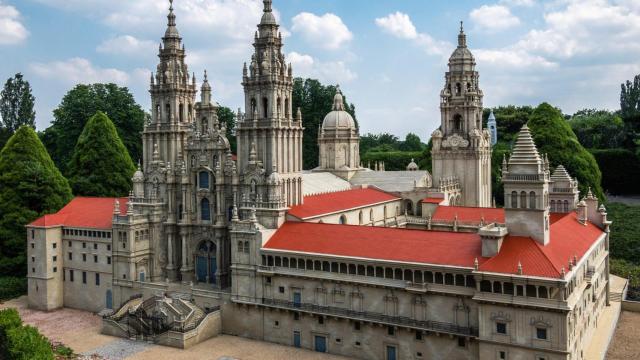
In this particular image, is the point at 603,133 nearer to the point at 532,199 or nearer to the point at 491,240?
the point at 532,199

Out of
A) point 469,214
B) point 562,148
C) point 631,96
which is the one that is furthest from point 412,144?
point 469,214

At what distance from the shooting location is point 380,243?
147 ft

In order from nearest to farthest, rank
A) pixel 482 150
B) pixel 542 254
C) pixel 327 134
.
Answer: pixel 542 254
pixel 482 150
pixel 327 134

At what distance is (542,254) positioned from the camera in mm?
37719

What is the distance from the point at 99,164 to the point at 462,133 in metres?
50.5

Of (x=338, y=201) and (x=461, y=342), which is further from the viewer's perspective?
(x=338, y=201)

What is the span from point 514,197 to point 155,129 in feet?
129

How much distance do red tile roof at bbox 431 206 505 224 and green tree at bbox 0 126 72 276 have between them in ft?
148

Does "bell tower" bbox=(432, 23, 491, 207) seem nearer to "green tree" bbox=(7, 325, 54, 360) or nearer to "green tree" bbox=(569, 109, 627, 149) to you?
"green tree" bbox=(7, 325, 54, 360)

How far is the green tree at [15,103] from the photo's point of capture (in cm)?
10019

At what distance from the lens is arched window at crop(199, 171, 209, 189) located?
57.2 m

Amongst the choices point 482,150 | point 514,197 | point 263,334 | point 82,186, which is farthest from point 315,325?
point 82,186

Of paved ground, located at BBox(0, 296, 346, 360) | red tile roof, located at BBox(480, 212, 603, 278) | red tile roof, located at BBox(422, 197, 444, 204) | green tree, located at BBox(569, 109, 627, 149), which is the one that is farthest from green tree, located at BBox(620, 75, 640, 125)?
paved ground, located at BBox(0, 296, 346, 360)

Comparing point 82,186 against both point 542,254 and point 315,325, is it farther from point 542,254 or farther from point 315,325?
point 542,254
